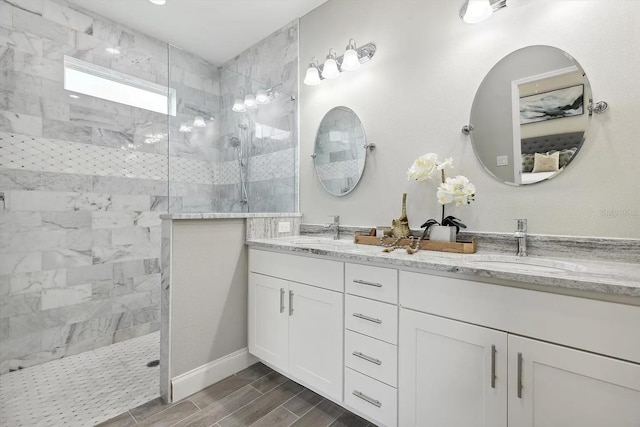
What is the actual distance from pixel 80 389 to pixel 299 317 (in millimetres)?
1448

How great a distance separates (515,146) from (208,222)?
1791 mm

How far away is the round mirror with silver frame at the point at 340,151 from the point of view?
2.07m

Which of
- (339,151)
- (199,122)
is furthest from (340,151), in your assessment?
(199,122)

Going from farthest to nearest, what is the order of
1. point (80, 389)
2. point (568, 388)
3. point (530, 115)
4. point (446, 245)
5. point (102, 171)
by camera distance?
point (102, 171) < point (80, 389) < point (446, 245) < point (530, 115) < point (568, 388)

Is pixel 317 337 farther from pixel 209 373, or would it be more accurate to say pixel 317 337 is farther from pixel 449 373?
pixel 209 373

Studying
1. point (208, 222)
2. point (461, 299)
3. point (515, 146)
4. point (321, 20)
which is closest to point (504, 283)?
point (461, 299)

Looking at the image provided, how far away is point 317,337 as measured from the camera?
1.56 meters

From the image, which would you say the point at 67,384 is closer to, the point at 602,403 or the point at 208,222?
the point at 208,222

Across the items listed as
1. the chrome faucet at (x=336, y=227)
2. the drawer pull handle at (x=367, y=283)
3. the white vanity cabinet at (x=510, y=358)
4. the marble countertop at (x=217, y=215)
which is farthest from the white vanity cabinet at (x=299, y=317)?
the chrome faucet at (x=336, y=227)

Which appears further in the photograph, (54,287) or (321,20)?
(321,20)

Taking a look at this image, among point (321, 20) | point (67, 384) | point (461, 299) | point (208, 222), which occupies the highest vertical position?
point (321, 20)

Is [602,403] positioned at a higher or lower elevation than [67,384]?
higher

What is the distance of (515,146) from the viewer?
4.76 ft

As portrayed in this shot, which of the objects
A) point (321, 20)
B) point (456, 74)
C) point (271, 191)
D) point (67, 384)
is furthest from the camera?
point (271, 191)
